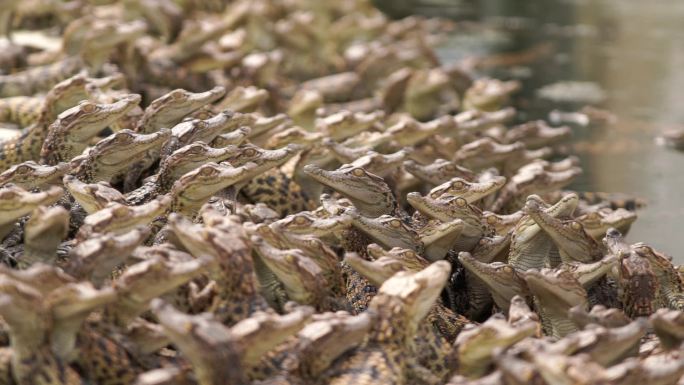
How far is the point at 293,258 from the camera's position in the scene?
3932mm

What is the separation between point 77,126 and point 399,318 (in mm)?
2141

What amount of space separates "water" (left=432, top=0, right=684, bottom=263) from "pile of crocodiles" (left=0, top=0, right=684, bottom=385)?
70cm

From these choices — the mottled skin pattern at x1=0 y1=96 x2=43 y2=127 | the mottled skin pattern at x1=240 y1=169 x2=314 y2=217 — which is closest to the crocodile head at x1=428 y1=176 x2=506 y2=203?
the mottled skin pattern at x1=240 y1=169 x2=314 y2=217

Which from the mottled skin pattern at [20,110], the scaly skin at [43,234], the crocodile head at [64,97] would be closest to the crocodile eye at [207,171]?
the scaly skin at [43,234]

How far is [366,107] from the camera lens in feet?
30.6

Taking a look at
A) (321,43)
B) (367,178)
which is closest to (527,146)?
(367,178)

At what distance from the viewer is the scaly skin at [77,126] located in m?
5.19

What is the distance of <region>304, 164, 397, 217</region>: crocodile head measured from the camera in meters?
4.96

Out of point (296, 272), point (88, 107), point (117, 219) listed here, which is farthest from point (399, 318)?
point (88, 107)

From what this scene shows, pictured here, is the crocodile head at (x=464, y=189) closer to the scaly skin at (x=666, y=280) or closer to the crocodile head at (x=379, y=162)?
the crocodile head at (x=379, y=162)

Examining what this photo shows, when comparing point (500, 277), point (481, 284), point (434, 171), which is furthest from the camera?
point (434, 171)

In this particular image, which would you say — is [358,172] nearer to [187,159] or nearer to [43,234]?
[187,159]

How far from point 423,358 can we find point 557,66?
8999mm

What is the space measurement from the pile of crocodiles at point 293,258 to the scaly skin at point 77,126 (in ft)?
0.03
